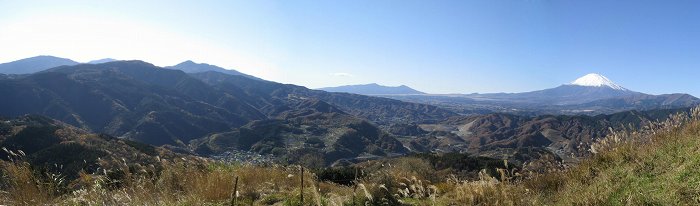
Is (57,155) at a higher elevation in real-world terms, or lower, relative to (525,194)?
lower

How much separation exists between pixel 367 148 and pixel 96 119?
12398 centimetres

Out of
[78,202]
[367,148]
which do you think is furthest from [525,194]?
[367,148]

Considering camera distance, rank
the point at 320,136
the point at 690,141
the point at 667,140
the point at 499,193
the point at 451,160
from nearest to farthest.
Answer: the point at 499,193
the point at 690,141
the point at 667,140
the point at 451,160
the point at 320,136

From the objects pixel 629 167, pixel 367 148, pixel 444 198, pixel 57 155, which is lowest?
pixel 367 148

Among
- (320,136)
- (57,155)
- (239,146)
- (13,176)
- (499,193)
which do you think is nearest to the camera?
(499,193)

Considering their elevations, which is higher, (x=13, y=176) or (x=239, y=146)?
(x=13, y=176)

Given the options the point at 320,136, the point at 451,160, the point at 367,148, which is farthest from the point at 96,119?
→ the point at 451,160

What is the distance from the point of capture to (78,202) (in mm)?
5727

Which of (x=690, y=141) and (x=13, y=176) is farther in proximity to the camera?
(x=690, y=141)

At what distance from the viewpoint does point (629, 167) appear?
19.5 feet

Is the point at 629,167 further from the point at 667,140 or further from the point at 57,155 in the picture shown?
the point at 57,155

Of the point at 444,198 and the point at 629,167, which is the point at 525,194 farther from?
the point at 629,167

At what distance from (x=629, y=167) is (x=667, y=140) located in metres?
1.28

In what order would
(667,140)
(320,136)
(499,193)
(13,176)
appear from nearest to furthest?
(499,193), (13,176), (667,140), (320,136)
